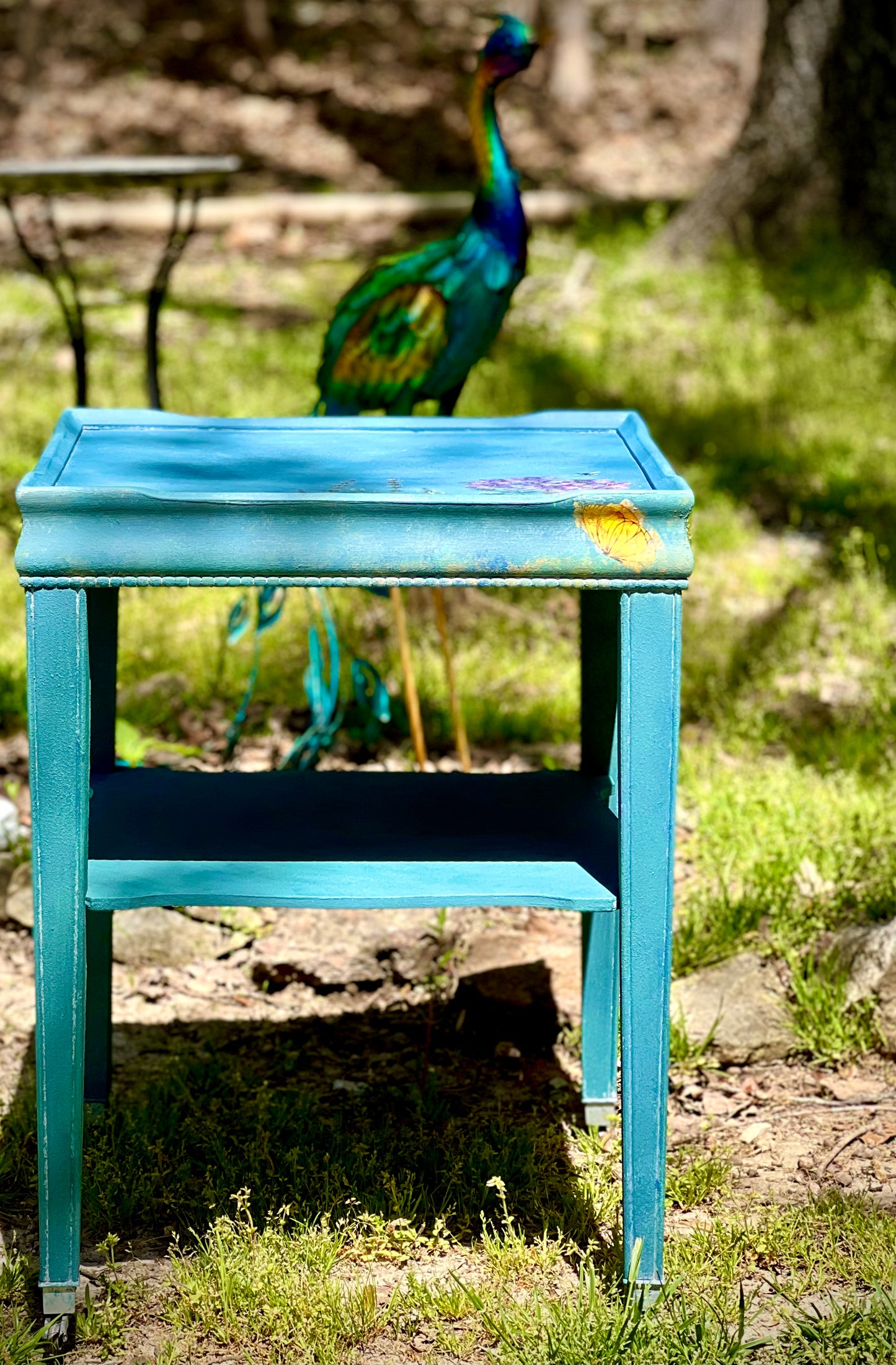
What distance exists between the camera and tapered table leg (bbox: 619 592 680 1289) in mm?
2092

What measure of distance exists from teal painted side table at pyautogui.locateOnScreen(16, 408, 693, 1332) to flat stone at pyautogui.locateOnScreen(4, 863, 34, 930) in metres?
0.96

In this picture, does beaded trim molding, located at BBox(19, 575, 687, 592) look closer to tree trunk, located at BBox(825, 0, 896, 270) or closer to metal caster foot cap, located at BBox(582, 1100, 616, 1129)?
metal caster foot cap, located at BBox(582, 1100, 616, 1129)

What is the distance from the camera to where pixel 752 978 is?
3131 mm

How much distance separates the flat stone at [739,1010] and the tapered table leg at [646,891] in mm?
786

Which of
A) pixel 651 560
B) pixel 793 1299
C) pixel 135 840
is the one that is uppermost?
pixel 651 560

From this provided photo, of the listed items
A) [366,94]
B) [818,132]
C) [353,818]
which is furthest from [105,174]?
[366,94]

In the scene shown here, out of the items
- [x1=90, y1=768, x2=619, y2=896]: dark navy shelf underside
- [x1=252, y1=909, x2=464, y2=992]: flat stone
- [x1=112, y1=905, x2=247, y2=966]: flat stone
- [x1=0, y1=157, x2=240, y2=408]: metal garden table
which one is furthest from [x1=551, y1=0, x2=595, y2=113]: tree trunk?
[x1=90, y1=768, x2=619, y2=896]: dark navy shelf underside

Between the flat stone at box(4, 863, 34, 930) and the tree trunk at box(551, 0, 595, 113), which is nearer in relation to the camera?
the flat stone at box(4, 863, 34, 930)

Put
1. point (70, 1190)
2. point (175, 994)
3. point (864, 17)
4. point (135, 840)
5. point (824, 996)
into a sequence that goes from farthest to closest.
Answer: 1. point (864, 17)
2. point (175, 994)
3. point (824, 996)
4. point (135, 840)
5. point (70, 1190)

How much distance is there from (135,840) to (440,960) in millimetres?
1167

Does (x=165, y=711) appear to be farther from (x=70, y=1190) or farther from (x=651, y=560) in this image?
(x=651, y=560)

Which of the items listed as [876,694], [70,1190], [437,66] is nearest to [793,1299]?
[70,1190]

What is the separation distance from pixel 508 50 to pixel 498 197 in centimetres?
35

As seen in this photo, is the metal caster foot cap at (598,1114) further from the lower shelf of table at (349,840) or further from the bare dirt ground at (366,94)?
the bare dirt ground at (366,94)
